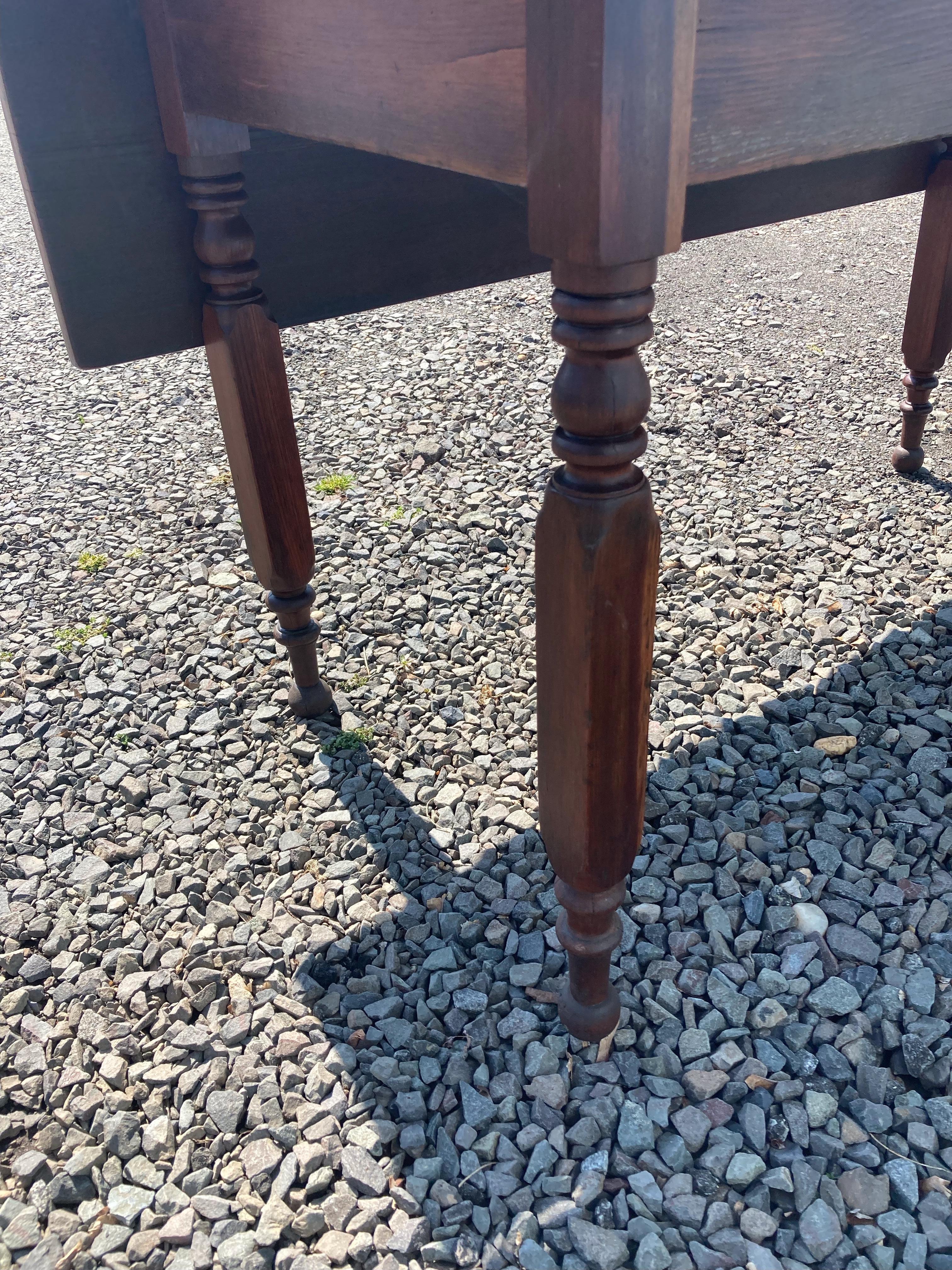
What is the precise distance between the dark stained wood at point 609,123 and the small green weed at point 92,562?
81.8 inches

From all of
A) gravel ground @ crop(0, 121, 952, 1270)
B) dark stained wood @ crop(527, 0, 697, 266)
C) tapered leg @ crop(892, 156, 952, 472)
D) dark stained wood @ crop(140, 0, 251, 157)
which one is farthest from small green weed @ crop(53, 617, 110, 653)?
tapered leg @ crop(892, 156, 952, 472)

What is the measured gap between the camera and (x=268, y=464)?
1799 millimetres

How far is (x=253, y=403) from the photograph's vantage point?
1729 millimetres

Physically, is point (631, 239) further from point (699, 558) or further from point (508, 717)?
point (699, 558)

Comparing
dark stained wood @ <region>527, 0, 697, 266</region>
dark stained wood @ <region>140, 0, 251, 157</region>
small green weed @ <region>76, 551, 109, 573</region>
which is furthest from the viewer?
small green weed @ <region>76, 551, 109, 573</region>

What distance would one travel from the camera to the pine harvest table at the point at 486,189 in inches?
35.0

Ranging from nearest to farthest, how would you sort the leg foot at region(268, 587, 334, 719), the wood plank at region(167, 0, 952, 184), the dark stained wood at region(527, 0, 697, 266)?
1. the dark stained wood at region(527, 0, 697, 266)
2. the wood plank at region(167, 0, 952, 184)
3. the leg foot at region(268, 587, 334, 719)

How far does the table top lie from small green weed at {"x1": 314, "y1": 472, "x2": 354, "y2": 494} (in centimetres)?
107

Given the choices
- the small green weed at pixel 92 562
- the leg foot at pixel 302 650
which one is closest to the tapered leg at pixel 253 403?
the leg foot at pixel 302 650

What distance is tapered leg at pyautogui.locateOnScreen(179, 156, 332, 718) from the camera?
5.20 ft

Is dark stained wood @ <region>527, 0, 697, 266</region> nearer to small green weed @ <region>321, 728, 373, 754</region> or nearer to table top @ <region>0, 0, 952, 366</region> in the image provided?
table top @ <region>0, 0, 952, 366</region>

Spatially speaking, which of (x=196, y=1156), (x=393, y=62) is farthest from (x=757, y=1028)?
(x=393, y=62)

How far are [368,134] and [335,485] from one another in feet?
6.23

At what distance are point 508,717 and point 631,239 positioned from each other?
1.32 m
